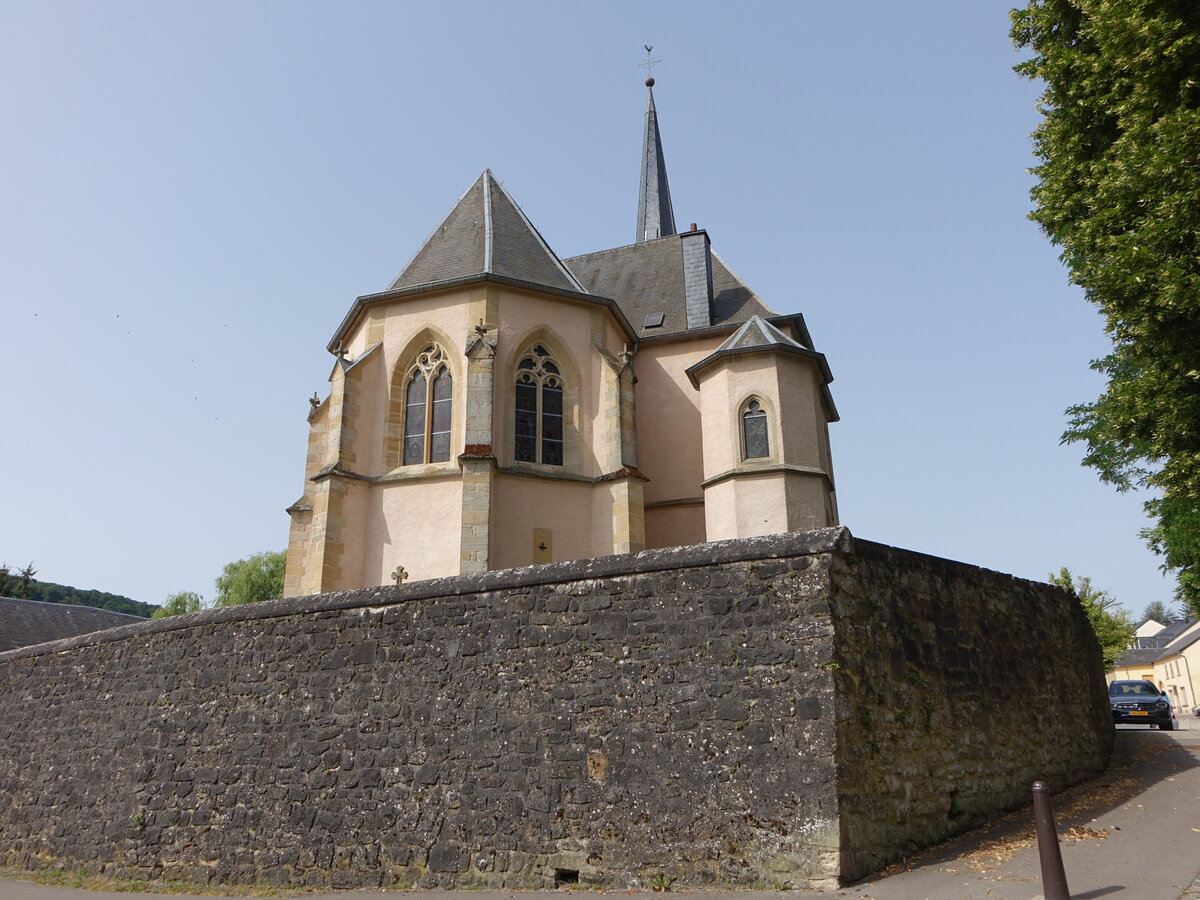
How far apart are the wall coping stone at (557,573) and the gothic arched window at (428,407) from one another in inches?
281

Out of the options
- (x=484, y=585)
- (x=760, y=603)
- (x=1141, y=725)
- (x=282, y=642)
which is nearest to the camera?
(x=760, y=603)

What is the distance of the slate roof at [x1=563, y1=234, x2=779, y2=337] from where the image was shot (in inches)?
866

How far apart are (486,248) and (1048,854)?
15561mm

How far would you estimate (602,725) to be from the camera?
A: 7.41 m

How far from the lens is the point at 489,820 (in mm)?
7594

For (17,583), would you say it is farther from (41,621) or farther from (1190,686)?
(1190,686)

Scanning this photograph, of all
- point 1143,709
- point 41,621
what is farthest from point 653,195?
point 41,621

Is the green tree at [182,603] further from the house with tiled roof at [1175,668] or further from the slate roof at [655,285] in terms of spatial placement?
the house with tiled roof at [1175,668]

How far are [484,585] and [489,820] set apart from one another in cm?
203

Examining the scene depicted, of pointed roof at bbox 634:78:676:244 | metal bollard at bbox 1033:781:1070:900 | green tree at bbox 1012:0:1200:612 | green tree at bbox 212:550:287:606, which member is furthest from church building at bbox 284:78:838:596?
green tree at bbox 212:550:287:606

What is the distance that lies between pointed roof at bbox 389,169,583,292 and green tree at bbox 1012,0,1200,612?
967 cm

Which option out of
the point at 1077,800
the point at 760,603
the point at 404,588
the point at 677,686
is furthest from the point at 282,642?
the point at 1077,800

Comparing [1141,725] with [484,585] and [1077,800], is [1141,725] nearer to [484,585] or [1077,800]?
[1077,800]

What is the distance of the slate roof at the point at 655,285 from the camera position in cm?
2198
